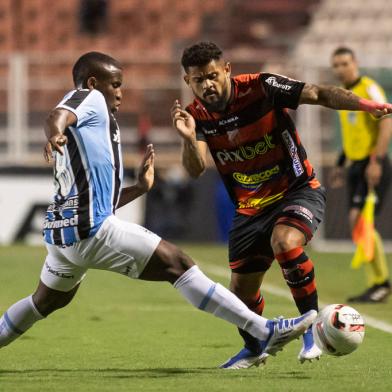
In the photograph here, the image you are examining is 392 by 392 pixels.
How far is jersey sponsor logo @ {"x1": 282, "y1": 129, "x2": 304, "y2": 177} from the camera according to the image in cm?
713

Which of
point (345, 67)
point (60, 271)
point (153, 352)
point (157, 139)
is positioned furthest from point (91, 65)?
point (157, 139)

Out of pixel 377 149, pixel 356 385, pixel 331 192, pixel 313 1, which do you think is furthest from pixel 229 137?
pixel 313 1

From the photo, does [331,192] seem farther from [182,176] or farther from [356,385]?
[356,385]

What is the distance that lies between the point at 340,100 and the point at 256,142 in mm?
744

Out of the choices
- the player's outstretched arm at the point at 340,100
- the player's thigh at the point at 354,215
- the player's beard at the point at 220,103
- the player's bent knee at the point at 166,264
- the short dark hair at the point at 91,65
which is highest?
the short dark hair at the point at 91,65

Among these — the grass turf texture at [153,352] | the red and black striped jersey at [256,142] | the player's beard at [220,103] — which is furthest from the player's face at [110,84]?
the grass turf texture at [153,352]

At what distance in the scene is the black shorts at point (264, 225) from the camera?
274 inches

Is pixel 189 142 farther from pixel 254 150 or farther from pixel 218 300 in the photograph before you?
pixel 218 300

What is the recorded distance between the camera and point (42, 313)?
21.6 feet

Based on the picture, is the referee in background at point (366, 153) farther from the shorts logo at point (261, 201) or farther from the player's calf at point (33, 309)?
the player's calf at point (33, 309)

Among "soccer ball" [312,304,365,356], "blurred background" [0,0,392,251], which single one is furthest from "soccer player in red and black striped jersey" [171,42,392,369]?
"blurred background" [0,0,392,251]

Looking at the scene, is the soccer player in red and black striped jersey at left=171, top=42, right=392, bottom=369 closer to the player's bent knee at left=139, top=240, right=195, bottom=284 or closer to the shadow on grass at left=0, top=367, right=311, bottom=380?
the shadow on grass at left=0, top=367, right=311, bottom=380

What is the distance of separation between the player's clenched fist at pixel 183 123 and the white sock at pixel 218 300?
2.75 ft

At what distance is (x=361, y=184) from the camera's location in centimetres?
1176
